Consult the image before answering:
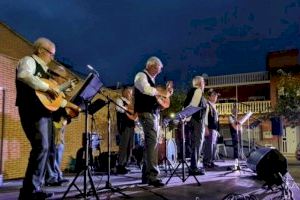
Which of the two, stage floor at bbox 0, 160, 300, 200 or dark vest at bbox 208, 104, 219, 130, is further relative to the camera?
dark vest at bbox 208, 104, 219, 130

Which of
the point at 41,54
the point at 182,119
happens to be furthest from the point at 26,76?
the point at 182,119

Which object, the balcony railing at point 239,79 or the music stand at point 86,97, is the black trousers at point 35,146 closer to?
the music stand at point 86,97

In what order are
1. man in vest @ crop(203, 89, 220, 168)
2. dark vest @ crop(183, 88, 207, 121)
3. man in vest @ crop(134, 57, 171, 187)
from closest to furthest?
man in vest @ crop(134, 57, 171, 187) → dark vest @ crop(183, 88, 207, 121) → man in vest @ crop(203, 89, 220, 168)

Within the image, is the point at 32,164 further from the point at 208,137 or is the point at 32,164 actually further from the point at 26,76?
the point at 208,137

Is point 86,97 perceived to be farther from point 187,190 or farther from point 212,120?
point 212,120

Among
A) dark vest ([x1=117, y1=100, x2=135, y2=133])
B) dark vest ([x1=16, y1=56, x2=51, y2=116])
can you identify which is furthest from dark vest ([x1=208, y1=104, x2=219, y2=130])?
dark vest ([x1=16, y1=56, x2=51, y2=116])

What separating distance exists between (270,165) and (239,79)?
29.2m

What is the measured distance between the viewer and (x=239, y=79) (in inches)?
1387

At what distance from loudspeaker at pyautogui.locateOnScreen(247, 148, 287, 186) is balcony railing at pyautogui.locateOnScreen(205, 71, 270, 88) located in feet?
92.5

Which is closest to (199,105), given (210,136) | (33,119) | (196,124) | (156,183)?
(196,124)

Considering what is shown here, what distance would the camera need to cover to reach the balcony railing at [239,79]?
113 feet

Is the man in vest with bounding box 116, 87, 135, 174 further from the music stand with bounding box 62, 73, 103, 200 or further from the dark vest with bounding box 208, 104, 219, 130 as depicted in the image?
the music stand with bounding box 62, 73, 103, 200

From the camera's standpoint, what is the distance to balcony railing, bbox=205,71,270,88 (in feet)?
113

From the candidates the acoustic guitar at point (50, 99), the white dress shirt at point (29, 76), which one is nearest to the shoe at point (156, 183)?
the acoustic guitar at point (50, 99)
